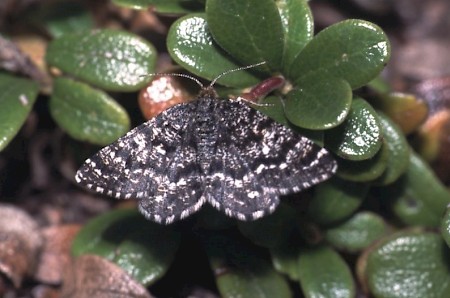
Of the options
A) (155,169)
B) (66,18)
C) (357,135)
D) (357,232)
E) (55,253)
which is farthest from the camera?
(66,18)

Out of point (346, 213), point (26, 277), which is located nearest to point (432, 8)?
point (346, 213)

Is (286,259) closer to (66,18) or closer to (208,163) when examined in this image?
→ (208,163)

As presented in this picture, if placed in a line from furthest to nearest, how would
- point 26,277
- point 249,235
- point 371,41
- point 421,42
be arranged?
1. point 421,42
2. point 26,277
3. point 249,235
4. point 371,41

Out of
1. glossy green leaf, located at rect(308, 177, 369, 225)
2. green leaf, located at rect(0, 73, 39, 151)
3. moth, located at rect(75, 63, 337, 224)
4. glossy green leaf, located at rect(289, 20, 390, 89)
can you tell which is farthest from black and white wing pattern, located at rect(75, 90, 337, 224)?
glossy green leaf, located at rect(308, 177, 369, 225)

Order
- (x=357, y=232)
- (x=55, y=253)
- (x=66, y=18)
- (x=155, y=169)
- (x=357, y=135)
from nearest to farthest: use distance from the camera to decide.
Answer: (x=357, y=135), (x=155, y=169), (x=357, y=232), (x=55, y=253), (x=66, y=18)

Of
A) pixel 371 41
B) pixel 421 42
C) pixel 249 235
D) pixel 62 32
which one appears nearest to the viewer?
pixel 371 41

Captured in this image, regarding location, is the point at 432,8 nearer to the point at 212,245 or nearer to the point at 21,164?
the point at 212,245

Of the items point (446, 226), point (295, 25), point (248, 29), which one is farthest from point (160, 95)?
point (446, 226)

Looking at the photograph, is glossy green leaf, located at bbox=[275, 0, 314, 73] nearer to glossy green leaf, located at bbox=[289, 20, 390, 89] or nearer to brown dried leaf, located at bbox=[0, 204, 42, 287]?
glossy green leaf, located at bbox=[289, 20, 390, 89]

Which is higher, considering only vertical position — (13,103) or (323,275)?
(13,103)
